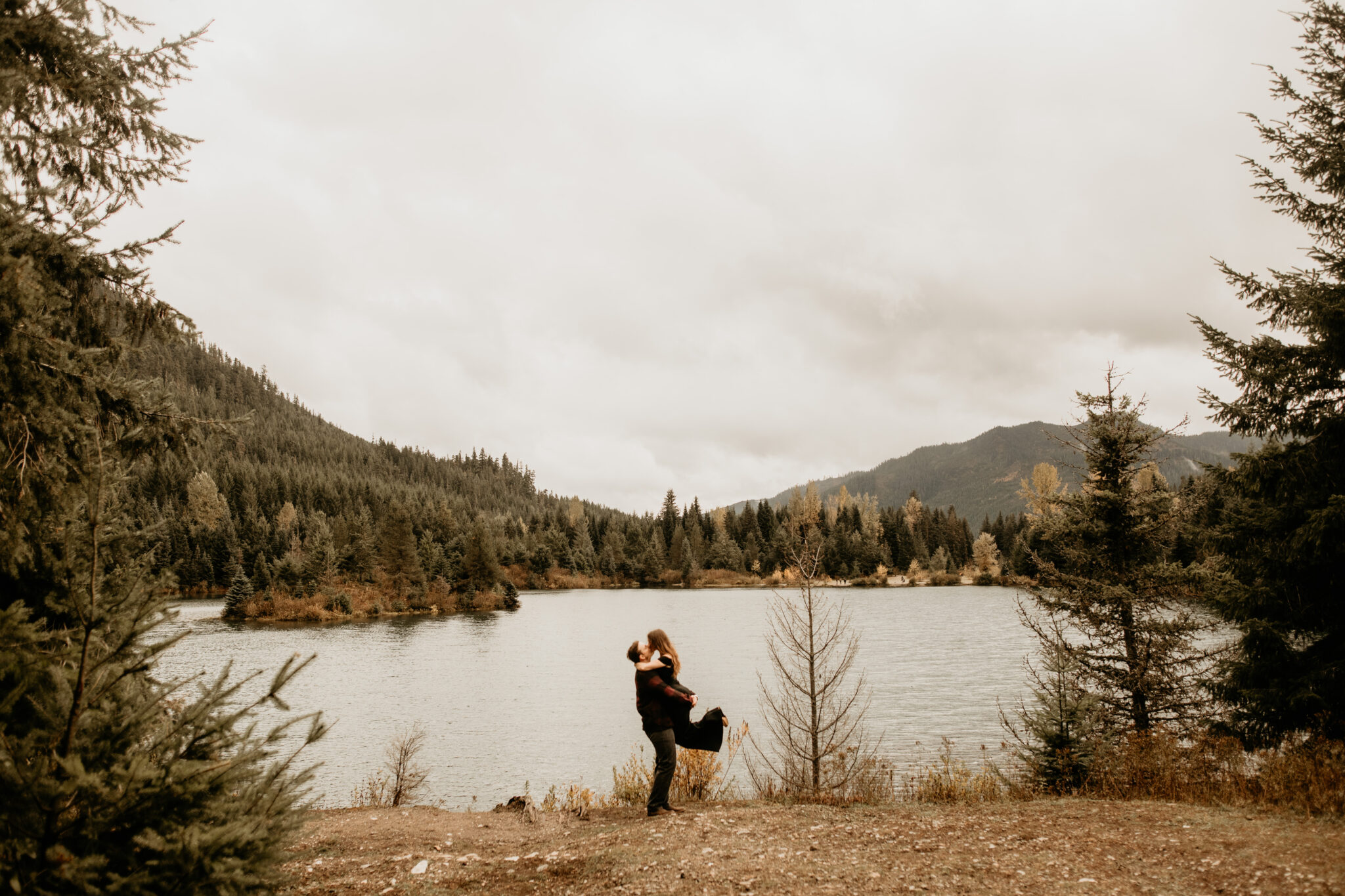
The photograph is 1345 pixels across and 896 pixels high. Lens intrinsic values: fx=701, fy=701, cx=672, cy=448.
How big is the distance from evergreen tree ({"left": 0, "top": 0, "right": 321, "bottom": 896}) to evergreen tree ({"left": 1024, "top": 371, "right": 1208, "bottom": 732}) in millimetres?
13923

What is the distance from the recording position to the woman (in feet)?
32.1

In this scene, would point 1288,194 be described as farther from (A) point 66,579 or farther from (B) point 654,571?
(B) point 654,571

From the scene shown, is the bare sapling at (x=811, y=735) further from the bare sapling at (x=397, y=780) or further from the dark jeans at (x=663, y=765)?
the bare sapling at (x=397, y=780)

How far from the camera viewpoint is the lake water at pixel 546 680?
851 inches

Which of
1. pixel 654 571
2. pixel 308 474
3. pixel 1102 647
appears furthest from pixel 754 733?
pixel 308 474

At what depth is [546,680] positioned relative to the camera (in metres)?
35.4

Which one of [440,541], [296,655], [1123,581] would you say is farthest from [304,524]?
[296,655]

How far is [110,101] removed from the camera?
21.4ft

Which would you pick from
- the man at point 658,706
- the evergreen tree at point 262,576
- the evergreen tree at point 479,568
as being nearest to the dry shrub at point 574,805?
the man at point 658,706

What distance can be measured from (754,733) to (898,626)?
34.1 metres

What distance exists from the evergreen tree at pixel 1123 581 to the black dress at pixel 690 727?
7716 mm

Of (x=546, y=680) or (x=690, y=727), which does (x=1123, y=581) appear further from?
(x=546, y=680)

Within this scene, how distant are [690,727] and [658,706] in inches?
26.0

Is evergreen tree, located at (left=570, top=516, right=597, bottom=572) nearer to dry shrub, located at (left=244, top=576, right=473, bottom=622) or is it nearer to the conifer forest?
dry shrub, located at (left=244, top=576, right=473, bottom=622)
